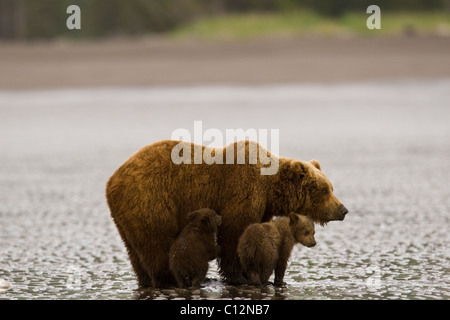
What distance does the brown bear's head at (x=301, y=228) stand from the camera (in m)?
6.53

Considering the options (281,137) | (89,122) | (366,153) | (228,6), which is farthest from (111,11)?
(366,153)

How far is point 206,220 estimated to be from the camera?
645cm

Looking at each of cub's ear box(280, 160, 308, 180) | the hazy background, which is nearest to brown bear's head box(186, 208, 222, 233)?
the hazy background

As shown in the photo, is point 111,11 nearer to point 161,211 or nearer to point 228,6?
point 228,6

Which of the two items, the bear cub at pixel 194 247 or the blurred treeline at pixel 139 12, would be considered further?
the blurred treeline at pixel 139 12

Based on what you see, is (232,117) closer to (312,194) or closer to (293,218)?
(312,194)

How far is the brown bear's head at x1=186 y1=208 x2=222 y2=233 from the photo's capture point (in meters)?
6.44

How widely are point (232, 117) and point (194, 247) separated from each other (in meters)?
15.4

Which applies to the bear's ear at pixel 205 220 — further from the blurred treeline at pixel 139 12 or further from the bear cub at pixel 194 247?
the blurred treeline at pixel 139 12

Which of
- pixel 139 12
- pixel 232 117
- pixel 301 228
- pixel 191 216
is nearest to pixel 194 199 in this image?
pixel 191 216

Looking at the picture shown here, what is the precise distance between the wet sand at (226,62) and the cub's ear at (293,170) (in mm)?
20731

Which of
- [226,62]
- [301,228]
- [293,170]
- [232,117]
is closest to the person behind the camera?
[301,228]

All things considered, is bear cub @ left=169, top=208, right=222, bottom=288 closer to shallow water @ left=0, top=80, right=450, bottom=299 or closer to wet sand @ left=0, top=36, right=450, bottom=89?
shallow water @ left=0, top=80, right=450, bottom=299

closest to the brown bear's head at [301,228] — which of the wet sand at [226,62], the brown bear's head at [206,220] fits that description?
the brown bear's head at [206,220]
